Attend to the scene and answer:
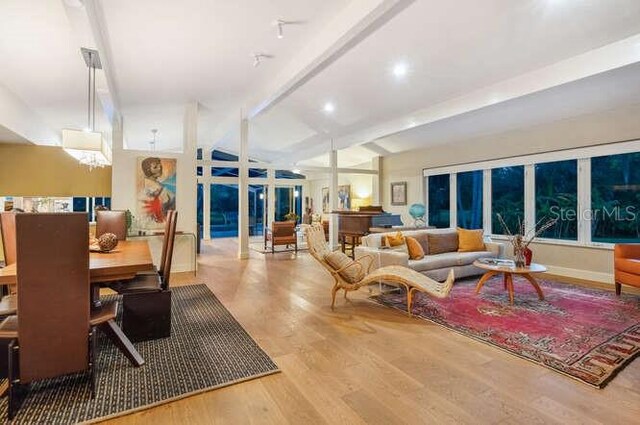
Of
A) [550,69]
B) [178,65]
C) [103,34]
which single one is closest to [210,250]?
[178,65]

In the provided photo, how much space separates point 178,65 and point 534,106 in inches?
222

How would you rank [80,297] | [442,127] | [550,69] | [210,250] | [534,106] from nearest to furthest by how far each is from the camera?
[80,297], [550,69], [534,106], [442,127], [210,250]

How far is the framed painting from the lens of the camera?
5.75m

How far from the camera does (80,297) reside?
6.44 ft

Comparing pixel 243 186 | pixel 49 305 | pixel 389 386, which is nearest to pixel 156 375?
pixel 49 305

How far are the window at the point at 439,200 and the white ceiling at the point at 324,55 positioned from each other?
1.64 meters

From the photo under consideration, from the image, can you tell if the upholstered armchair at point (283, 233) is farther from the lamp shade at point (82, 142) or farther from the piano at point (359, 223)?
the lamp shade at point (82, 142)

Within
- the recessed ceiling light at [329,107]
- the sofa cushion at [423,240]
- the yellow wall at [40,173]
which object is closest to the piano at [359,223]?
the sofa cushion at [423,240]

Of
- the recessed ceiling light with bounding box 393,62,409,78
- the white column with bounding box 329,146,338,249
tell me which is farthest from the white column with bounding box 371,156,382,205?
the recessed ceiling light with bounding box 393,62,409,78

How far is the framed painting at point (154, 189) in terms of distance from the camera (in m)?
5.75

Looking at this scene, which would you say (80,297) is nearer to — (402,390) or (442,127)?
(402,390)

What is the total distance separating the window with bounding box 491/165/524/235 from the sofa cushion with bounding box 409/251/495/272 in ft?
5.42
